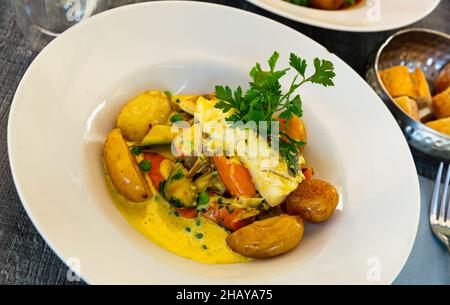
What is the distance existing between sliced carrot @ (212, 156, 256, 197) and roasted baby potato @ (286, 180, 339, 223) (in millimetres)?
117

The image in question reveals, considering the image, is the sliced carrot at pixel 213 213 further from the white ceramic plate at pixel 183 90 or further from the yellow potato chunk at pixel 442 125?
the yellow potato chunk at pixel 442 125

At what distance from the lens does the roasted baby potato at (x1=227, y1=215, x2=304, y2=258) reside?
4.10 ft

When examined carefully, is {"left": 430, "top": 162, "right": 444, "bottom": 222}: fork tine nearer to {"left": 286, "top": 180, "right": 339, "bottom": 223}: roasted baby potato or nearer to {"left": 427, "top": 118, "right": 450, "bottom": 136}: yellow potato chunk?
{"left": 427, "top": 118, "right": 450, "bottom": 136}: yellow potato chunk

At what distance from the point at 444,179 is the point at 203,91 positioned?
0.89 meters

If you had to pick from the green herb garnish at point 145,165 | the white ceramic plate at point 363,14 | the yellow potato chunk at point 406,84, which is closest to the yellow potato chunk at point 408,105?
the yellow potato chunk at point 406,84

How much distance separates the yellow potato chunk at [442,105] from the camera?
1.81 meters

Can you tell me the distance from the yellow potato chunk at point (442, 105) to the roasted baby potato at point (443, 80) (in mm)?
101

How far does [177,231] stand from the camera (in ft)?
4.42

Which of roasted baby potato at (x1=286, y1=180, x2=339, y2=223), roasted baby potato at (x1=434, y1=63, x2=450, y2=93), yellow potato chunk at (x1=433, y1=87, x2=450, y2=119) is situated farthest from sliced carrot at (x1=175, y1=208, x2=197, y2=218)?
roasted baby potato at (x1=434, y1=63, x2=450, y2=93)

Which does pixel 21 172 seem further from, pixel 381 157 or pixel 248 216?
pixel 381 157

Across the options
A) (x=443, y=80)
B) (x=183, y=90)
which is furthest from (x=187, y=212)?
→ (x=443, y=80)

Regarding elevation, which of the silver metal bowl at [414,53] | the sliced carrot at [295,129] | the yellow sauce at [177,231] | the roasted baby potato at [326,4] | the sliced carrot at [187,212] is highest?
the roasted baby potato at [326,4]

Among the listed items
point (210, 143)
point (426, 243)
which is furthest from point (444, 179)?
point (210, 143)

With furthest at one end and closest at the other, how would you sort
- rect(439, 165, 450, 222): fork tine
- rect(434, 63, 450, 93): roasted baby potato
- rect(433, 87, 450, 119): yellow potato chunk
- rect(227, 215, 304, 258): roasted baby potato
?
1. rect(434, 63, 450, 93): roasted baby potato
2. rect(433, 87, 450, 119): yellow potato chunk
3. rect(439, 165, 450, 222): fork tine
4. rect(227, 215, 304, 258): roasted baby potato
